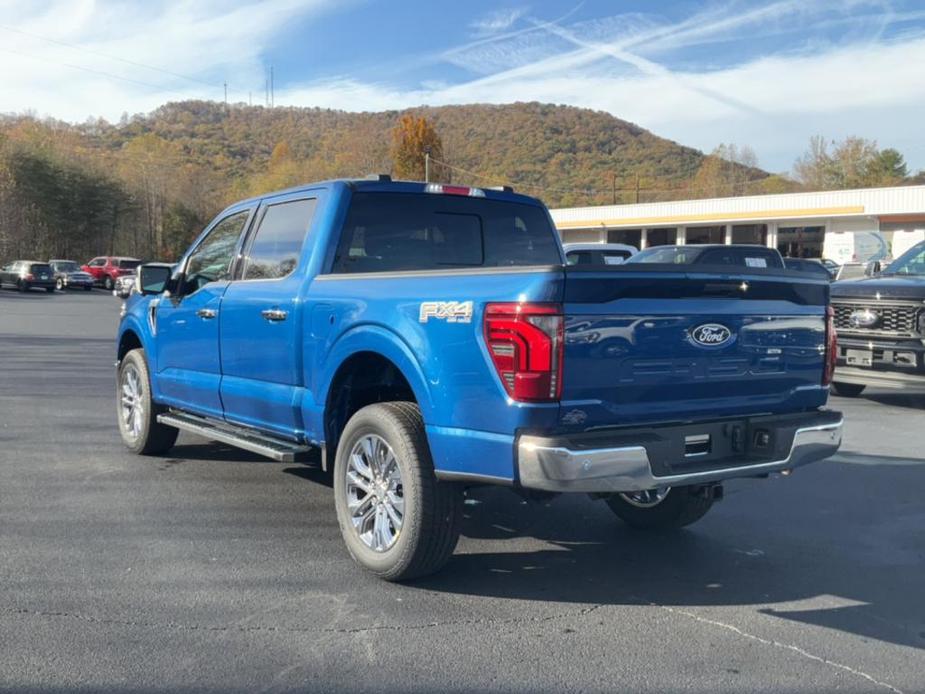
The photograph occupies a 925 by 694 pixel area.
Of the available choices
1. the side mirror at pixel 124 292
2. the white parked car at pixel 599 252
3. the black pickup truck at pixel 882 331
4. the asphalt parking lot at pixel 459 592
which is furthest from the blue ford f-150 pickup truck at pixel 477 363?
the white parked car at pixel 599 252

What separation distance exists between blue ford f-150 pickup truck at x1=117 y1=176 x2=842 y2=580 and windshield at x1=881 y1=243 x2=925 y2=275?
23.1ft

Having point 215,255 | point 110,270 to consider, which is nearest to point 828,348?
point 215,255

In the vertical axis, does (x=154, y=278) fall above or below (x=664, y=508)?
above

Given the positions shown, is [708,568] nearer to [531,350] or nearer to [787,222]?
[531,350]

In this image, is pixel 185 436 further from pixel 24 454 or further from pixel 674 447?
pixel 674 447

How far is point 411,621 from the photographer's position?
4.17 m

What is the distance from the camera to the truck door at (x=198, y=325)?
247 inches

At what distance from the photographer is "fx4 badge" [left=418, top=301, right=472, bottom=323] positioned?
13.3 ft

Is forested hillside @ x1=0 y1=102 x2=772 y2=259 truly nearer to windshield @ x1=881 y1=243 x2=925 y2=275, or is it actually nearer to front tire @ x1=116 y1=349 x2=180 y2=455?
front tire @ x1=116 y1=349 x2=180 y2=455

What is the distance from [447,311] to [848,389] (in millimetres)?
9162

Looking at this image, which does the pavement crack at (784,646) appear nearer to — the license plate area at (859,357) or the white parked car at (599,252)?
the license plate area at (859,357)

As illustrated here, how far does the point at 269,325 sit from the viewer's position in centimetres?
554

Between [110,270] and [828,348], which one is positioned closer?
[828,348]

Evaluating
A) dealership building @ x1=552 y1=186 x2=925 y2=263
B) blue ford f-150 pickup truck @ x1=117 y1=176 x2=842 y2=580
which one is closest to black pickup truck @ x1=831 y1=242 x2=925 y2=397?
blue ford f-150 pickup truck @ x1=117 y1=176 x2=842 y2=580
